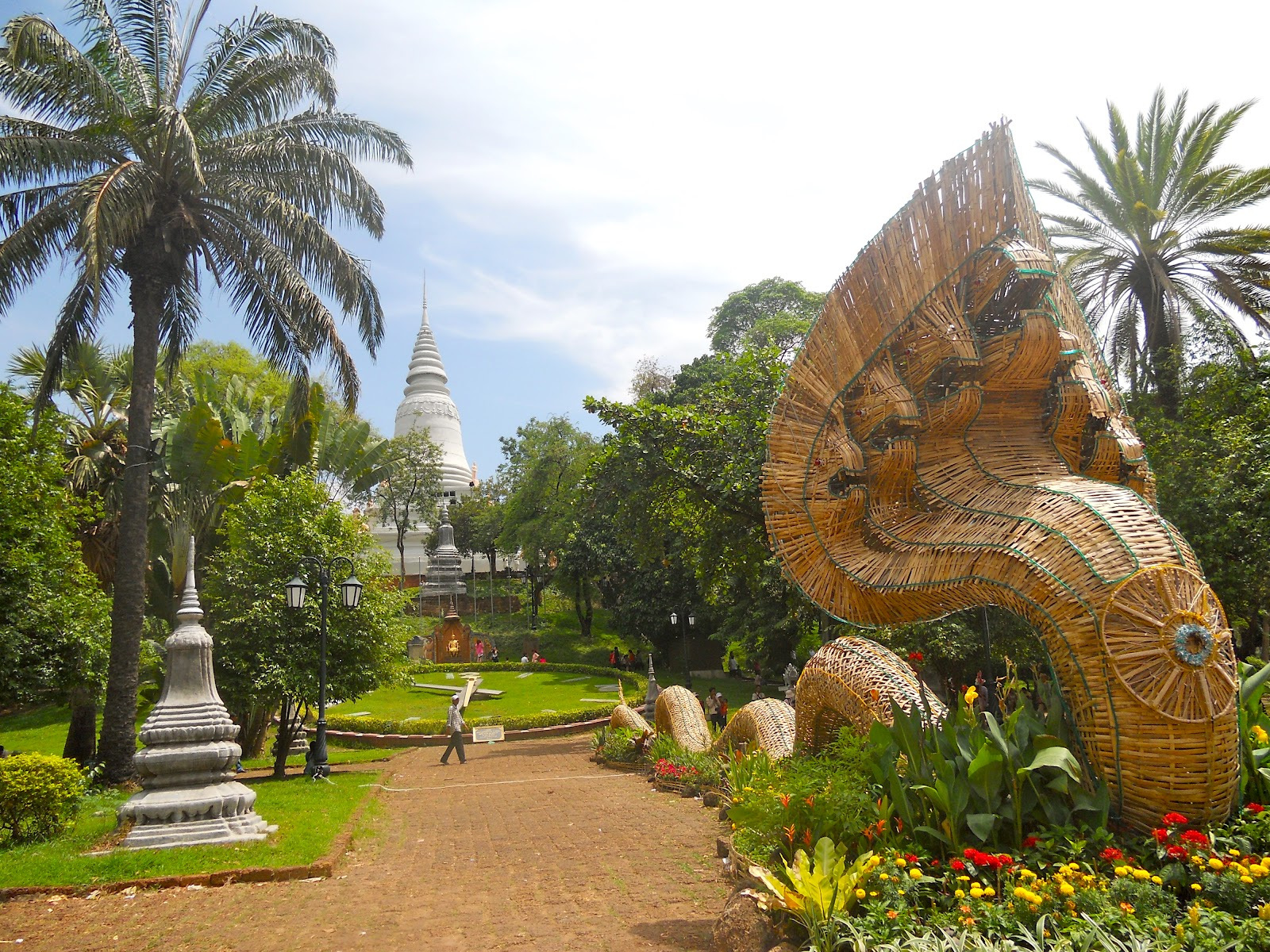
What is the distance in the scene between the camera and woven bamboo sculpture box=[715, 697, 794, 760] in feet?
34.2

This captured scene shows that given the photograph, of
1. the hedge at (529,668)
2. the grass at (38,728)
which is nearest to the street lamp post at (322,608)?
the grass at (38,728)

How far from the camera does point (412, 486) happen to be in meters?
41.9

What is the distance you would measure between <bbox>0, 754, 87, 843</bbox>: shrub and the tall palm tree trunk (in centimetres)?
325

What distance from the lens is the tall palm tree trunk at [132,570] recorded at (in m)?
13.0

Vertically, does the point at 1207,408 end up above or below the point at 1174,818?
above

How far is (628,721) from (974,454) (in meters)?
12.5

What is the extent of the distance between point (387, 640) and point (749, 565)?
313 inches

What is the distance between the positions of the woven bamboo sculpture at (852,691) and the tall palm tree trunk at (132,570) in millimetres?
9774

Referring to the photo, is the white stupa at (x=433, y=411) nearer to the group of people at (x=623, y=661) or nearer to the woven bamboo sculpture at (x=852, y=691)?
the group of people at (x=623, y=661)

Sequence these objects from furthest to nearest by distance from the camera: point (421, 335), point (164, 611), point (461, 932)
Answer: point (421, 335) → point (164, 611) → point (461, 932)

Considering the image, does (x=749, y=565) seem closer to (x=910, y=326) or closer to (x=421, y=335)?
(x=910, y=326)

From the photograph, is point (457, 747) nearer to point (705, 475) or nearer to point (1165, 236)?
point (705, 475)

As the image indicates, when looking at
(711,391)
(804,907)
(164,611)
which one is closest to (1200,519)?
(711,391)

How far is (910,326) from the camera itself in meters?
6.14
